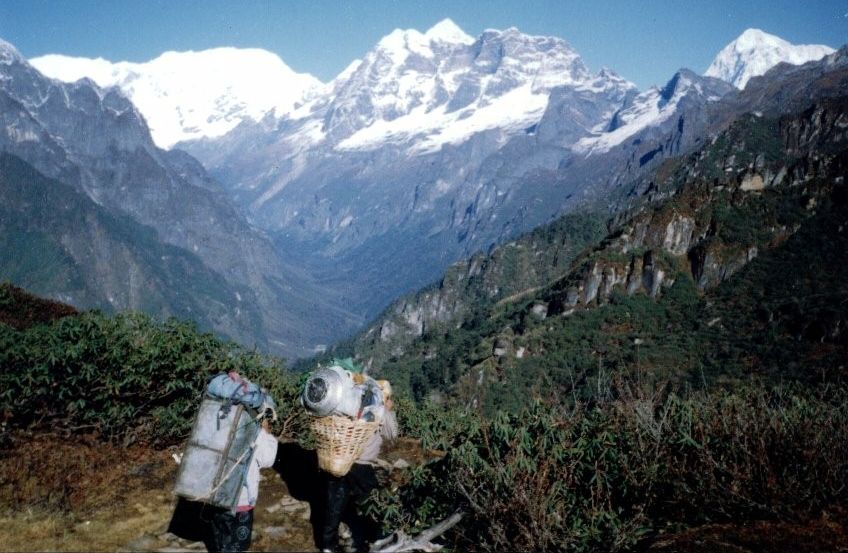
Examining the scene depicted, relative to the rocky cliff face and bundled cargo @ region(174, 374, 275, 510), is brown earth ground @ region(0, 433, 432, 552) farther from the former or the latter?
the rocky cliff face

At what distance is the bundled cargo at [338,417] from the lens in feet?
20.6

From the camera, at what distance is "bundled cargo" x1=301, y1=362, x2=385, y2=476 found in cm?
627

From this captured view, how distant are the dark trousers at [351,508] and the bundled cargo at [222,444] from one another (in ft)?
3.66

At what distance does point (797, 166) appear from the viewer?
434 ft

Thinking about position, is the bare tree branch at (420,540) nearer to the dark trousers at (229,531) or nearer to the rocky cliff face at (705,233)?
the dark trousers at (229,531)

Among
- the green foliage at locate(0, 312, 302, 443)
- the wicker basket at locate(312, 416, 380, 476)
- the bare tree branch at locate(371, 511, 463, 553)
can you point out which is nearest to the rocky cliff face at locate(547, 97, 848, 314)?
the green foliage at locate(0, 312, 302, 443)

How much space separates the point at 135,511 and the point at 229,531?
1.96 metres

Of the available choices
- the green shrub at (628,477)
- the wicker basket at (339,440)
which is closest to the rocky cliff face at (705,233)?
the green shrub at (628,477)

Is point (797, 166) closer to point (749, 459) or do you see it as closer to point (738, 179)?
point (738, 179)

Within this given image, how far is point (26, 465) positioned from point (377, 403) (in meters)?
5.45

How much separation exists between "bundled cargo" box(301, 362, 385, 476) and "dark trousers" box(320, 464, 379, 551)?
1.30ft

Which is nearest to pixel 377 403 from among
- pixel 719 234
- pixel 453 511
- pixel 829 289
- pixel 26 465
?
pixel 453 511

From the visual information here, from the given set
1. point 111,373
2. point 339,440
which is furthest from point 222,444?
point 111,373

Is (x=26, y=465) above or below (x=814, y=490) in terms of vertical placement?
below
